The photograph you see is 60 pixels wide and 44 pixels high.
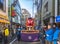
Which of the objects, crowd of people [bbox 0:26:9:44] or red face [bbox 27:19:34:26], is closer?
crowd of people [bbox 0:26:9:44]

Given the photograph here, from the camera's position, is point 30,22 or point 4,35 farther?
point 30,22

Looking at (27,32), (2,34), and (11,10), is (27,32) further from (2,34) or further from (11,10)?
(11,10)

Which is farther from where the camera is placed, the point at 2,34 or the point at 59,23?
the point at 2,34

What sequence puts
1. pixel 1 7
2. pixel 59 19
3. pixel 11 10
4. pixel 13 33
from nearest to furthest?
pixel 59 19 → pixel 13 33 → pixel 1 7 → pixel 11 10

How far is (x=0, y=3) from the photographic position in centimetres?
3086

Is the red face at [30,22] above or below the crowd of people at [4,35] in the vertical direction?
above

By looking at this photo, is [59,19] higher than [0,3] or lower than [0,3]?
lower

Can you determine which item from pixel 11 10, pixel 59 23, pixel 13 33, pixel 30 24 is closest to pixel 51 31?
pixel 59 23

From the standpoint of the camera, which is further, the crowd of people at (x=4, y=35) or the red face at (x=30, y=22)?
the red face at (x=30, y=22)

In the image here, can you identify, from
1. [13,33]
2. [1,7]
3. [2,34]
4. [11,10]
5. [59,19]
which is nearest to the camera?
[59,19]

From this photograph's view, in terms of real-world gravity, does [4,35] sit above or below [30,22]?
below

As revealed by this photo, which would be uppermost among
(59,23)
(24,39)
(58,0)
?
(58,0)

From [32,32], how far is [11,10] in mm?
15637

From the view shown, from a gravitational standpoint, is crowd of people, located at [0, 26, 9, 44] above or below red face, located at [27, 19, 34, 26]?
below
